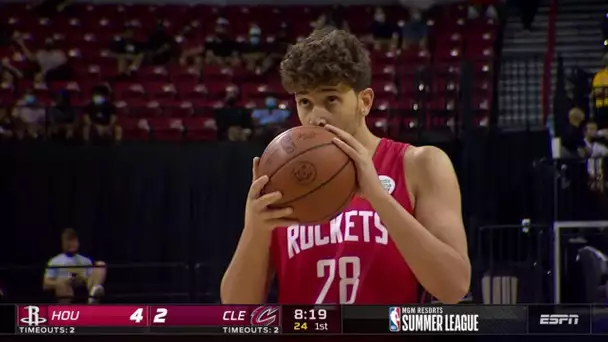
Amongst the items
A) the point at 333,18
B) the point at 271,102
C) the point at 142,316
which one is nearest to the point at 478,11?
the point at 333,18

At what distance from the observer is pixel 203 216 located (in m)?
7.16

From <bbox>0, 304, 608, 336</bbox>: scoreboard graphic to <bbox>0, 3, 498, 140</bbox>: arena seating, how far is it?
4.02 metres

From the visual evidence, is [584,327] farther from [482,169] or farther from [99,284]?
[99,284]

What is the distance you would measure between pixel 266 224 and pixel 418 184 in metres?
0.44

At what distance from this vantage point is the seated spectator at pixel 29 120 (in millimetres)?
8172

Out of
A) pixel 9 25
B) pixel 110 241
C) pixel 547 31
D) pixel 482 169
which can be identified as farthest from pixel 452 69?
pixel 9 25

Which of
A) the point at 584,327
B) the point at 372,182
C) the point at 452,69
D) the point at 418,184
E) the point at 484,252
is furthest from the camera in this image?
the point at 452,69

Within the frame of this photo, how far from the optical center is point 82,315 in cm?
352

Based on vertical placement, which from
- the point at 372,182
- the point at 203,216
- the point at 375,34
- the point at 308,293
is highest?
the point at 375,34

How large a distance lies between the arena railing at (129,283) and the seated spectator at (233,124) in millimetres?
A: 1194

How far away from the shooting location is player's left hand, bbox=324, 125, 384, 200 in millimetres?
2107

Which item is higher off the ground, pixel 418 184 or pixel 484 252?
pixel 484 252

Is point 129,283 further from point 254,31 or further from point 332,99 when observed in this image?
point 332,99

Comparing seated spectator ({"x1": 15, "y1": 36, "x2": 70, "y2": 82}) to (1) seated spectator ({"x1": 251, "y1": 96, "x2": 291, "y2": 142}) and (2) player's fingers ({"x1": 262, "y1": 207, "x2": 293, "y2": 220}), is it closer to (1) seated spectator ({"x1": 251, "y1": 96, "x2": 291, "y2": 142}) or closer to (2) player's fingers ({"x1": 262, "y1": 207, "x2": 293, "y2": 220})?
(1) seated spectator ({"x1": 251, "y1": 96, "x2": 291, "y2": 142})
